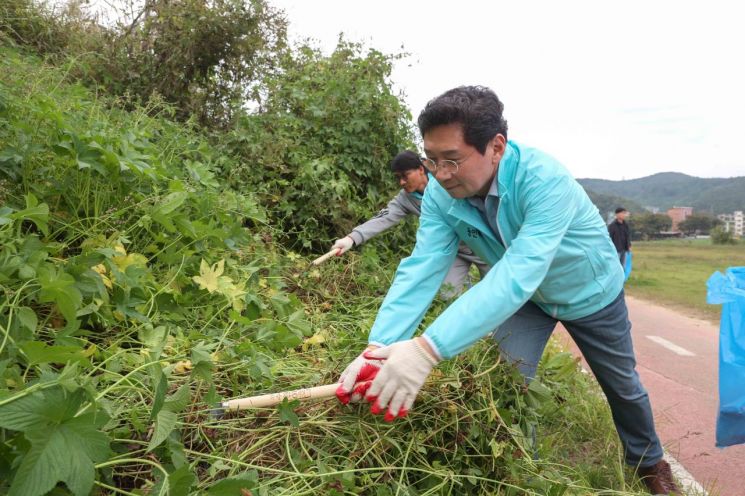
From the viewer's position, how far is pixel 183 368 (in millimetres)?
1854

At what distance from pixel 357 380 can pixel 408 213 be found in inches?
116

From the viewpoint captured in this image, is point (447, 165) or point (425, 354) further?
point (447, 165)

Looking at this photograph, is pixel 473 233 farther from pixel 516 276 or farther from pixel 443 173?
pixel 516 276

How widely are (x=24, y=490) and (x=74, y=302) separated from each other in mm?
740

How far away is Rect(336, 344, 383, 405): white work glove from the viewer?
1.68 metres

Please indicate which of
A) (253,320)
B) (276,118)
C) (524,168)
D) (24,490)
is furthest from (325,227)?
(24,490)

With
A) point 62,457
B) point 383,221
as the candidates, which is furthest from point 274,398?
point 383,221

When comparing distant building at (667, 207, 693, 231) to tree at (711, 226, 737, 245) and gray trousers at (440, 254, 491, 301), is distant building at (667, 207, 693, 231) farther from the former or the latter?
gray trousers at (440, 254, 491, 301)

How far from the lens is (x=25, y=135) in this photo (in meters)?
2.27

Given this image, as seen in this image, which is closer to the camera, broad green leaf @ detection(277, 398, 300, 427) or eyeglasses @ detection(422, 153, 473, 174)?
broad green leaf @ detection(277, 398, 300, 427)

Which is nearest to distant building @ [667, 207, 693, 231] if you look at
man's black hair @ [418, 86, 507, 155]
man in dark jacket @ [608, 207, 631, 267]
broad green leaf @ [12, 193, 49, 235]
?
man in dark jacket @ [608, 207, 631, 267]

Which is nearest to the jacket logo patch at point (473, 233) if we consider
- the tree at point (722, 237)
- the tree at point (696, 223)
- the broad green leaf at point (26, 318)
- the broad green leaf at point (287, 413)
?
the broad green leaf at point (287, 413)

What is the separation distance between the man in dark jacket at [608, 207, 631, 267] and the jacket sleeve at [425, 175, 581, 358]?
8.98 metres

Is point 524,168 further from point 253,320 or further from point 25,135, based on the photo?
point 25,135
